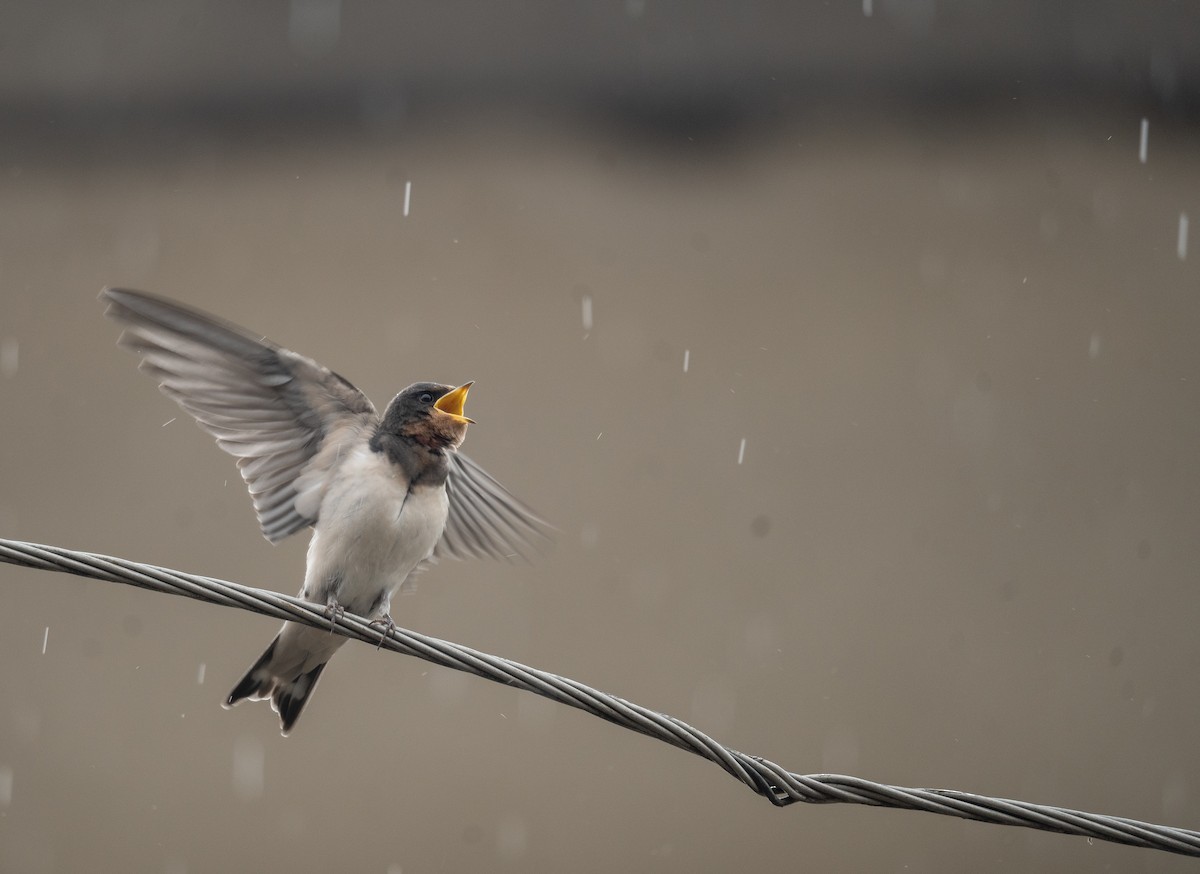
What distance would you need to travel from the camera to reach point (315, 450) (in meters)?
2.84

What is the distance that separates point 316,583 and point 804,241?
3329 mm

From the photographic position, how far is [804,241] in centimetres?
520

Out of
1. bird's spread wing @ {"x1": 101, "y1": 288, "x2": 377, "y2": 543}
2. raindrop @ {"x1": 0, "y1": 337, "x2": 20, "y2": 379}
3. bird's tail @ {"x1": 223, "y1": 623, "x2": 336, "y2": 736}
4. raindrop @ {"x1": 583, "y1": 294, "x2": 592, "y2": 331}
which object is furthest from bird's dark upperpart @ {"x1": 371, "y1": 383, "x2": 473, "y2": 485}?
raindrop @ {"x1": 0, "y1": 337, "x2": 20, "y2": 379}

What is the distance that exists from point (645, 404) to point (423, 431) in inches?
91.6

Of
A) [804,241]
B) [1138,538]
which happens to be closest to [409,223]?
[804,241]

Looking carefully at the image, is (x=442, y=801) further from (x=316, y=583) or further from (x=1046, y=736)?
(x=1046, y=736)

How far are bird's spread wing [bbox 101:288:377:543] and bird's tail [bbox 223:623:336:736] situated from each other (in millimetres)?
350

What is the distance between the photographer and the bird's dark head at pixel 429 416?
2.73 meters

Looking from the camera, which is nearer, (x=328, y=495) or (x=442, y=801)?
(x=328, y=495)

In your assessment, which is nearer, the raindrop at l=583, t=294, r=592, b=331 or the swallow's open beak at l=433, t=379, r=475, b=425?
the swallow's open beak at l=433, t=379, r=475, b=425

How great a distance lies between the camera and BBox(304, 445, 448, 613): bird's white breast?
2.63 metres

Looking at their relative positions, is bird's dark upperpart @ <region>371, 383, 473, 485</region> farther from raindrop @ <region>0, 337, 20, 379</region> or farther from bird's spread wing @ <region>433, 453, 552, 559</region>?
raindrop @ <region>0, 337, 20, 379</region>

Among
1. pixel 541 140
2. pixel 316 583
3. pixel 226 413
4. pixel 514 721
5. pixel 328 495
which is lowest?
pixel 514 721

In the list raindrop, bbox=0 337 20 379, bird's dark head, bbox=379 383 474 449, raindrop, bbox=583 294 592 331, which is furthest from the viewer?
raindrop, bbox=0 337 20 379
